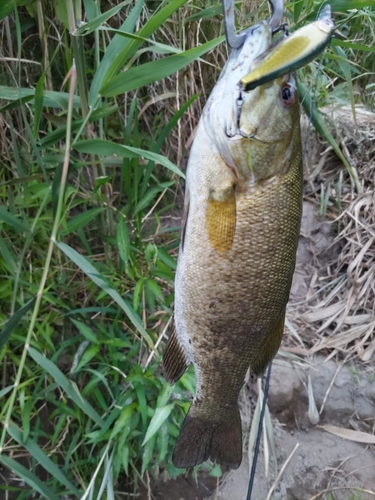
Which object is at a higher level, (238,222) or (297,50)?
(297,50)

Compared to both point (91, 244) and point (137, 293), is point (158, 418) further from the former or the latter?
point (91, 244)

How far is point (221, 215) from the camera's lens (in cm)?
78

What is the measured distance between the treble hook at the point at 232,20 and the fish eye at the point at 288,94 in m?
0.10

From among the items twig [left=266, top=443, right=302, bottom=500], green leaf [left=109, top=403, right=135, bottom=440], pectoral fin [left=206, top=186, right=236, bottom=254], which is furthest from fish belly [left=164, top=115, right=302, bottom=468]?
twig [left=266, top=443, right=302, bottom=500]

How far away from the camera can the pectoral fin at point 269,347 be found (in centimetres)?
92

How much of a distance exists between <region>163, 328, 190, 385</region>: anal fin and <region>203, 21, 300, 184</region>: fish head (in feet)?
1.29

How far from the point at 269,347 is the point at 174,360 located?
222mm

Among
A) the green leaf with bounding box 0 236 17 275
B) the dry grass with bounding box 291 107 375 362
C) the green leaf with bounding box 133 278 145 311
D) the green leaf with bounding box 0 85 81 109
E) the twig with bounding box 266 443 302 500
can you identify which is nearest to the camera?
the green leaf with bounding box 0 85 81 109

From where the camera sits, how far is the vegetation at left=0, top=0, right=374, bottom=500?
3.35ft

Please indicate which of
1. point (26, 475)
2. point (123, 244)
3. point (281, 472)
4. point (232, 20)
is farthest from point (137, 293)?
point (281, 472)

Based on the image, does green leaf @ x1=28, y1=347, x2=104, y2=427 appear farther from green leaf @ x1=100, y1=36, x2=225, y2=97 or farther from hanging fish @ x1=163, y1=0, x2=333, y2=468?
green leaf @ x1=100, y1=36, x2=225, y2=97

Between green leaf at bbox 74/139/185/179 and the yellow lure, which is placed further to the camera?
green leaf at bbox 74/139/185/179

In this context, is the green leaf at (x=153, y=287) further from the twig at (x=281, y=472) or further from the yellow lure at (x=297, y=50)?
the twig at (x=281, y=472)

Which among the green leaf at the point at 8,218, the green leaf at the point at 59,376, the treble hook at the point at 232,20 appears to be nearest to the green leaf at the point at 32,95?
the green leaf at the point at 8,218
